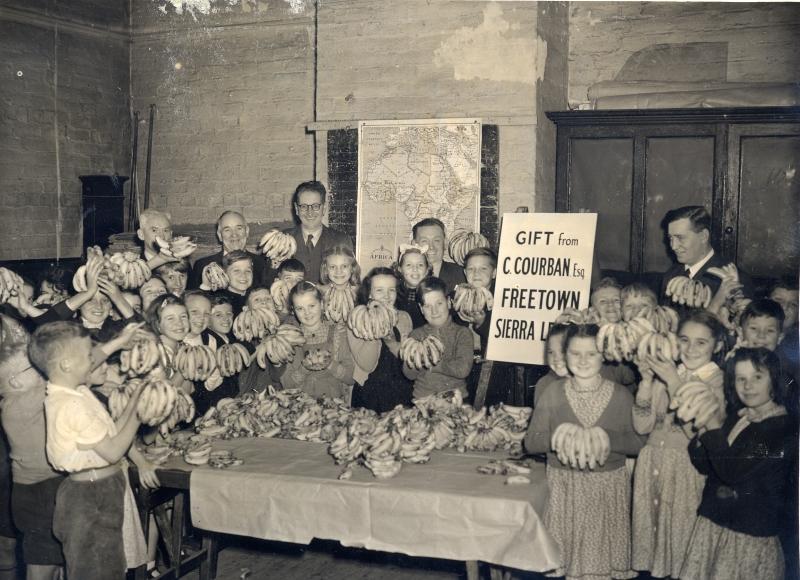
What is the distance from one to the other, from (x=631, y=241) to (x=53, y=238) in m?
7.31

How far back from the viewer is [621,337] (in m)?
4.01

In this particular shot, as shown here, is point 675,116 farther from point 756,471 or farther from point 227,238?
point 756,471

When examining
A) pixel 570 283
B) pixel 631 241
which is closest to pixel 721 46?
pixel 631 241

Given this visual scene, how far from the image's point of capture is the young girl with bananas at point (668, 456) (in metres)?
3.91

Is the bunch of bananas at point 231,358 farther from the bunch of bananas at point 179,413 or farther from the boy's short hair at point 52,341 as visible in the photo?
the boy's short hair at point 52,341

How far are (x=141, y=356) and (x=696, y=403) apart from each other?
9.98ft

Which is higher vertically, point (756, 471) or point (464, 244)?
point (464, 244)

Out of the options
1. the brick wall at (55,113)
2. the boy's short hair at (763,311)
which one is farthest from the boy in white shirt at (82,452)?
the brick wall at (55,113)

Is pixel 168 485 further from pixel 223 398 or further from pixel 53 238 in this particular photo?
pixel 53 238

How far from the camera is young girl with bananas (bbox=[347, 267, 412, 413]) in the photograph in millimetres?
5176

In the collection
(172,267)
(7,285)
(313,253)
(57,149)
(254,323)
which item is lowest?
(254,323)

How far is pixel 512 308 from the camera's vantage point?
510 centimetres

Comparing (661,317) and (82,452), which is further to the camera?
(661,317)

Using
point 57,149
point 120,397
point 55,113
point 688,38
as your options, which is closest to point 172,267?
point 120,397
